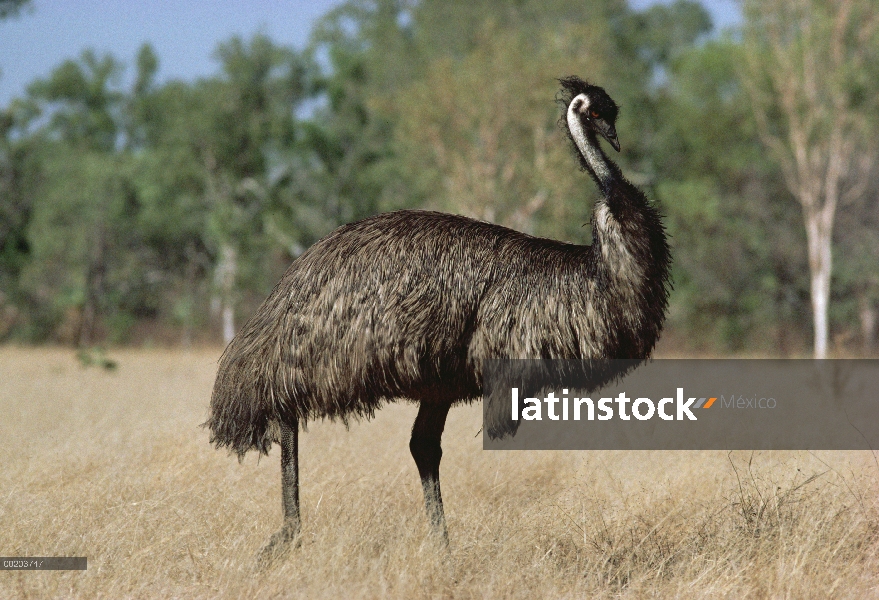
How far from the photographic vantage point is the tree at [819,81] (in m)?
21.3

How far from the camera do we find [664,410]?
29.7ft

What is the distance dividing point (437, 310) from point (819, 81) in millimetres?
19825

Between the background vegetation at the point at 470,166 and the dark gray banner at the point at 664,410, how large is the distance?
1021 centimetres

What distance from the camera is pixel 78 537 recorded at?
17.2ft

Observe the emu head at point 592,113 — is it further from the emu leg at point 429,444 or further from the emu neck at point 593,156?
the emu leg at point 429,444

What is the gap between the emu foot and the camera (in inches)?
192

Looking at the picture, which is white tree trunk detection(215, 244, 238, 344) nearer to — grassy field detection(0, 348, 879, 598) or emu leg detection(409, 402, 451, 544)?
grassy field detection(0, 348, 879, 598)

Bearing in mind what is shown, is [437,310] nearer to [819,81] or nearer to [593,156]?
[593,156]

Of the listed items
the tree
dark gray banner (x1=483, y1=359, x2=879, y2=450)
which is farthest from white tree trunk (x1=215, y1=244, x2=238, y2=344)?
dark gray banner (x1=483, y1=359, x2=879, y2=450)

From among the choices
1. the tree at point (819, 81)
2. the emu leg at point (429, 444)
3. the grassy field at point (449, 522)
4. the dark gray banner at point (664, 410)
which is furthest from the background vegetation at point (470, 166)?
the emu leg at point (429, 444)

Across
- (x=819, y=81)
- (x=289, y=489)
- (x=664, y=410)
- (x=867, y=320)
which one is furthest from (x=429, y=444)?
(x=867, y=320)

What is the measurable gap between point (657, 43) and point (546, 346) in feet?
116

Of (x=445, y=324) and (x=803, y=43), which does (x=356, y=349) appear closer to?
(x=445, y=324)

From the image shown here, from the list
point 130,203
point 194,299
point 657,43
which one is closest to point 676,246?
point 657,43
